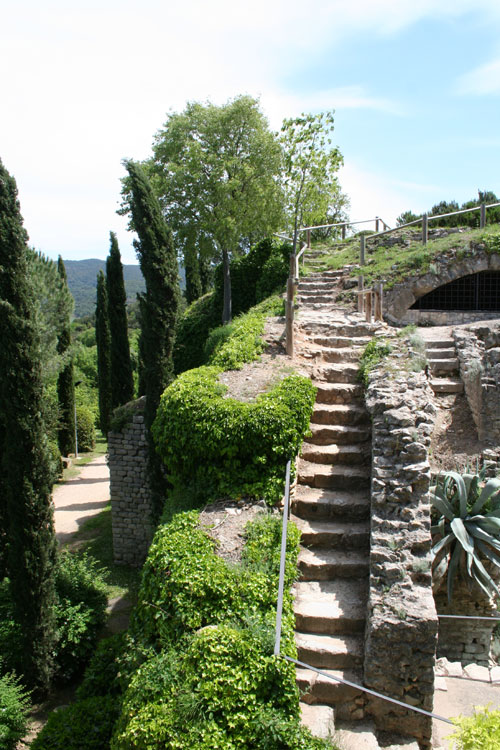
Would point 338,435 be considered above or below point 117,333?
below

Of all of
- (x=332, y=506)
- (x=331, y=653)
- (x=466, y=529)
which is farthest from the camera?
(x=466, y=529)

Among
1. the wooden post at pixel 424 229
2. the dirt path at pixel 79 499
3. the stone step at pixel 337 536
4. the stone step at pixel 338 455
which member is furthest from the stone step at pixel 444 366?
the dirt path at pixel 79 499

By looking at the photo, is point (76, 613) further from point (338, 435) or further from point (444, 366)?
point (444, 366)

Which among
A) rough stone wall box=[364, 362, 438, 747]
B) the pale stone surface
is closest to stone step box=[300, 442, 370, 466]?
rough stone wall box=[364, 362, 438, 747]

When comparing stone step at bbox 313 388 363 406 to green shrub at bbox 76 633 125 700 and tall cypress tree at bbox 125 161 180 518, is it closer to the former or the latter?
tall cypress tree at bbox 125 161 180 518

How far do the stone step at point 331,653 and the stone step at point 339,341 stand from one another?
6.07 metres

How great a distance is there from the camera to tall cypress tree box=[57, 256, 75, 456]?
2365 cm

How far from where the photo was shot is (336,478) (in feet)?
26.0

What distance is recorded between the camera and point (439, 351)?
11242 millimetres

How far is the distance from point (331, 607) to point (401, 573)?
0.94 meters

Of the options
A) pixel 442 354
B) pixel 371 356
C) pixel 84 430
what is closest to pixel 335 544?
pixel 371 356

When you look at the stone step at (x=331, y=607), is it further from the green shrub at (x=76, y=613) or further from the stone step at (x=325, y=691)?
the green shrub at (x=76, y=613)

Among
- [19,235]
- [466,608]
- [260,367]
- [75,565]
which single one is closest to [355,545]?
[466,608]

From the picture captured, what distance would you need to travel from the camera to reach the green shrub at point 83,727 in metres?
6.20
